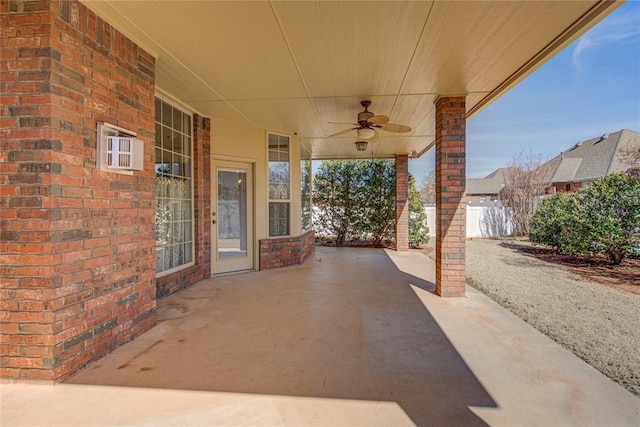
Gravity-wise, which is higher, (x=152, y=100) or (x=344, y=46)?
(x=344, y=46)

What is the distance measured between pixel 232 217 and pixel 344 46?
3.92 meters

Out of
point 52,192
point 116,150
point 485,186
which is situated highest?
point 485,186

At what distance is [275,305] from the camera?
399cm

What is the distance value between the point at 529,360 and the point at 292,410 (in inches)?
80.0

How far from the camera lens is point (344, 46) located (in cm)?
296

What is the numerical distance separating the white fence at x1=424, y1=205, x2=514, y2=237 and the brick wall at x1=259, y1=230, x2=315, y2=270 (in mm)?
6783

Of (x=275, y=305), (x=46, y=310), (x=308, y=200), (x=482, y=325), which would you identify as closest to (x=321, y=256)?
(x=308, y=200)

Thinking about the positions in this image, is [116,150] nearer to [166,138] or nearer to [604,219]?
[166,138]

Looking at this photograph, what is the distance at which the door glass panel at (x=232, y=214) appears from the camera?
5734mm

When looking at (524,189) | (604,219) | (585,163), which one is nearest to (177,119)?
(604,219)

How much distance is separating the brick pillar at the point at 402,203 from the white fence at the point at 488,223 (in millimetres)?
3017

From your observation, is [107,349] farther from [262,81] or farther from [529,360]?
[529,360]

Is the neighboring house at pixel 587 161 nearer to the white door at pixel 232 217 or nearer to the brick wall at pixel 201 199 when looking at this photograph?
the white door at pixel 232 217

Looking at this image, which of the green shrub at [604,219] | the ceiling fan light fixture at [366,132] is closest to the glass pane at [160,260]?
the ceiling fan light fixture at [366,132]
